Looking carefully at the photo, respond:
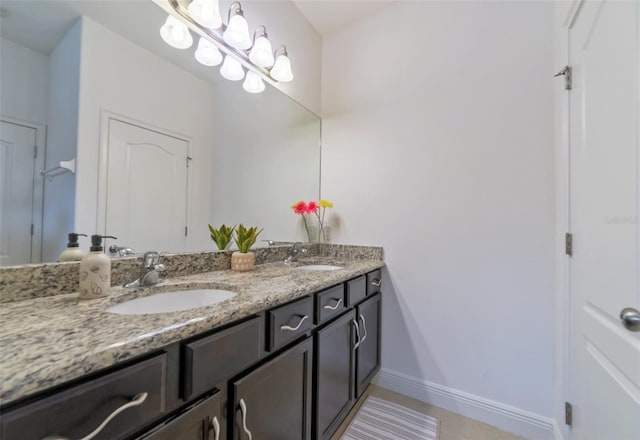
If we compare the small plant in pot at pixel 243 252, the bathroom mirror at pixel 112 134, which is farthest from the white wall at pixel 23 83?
the small plant in pot at pixel 243 252

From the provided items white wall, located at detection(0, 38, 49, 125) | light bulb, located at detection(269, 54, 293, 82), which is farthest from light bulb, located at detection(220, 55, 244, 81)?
white wall, located at detection(0, 38, 49, 125)

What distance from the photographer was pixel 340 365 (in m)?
1.28

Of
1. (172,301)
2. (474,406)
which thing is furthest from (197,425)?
(474,406)

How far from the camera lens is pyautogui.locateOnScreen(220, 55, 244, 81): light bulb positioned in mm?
1429

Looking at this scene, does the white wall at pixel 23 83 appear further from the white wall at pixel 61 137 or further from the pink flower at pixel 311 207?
the pink flower at pixel 311 207

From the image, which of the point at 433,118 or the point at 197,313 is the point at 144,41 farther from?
the point at 433,118

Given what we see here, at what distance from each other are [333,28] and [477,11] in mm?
1027

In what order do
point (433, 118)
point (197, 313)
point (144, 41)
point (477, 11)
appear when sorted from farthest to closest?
point (433, 118)
point (477, 11)
point (144, 41)
point (197, 313)

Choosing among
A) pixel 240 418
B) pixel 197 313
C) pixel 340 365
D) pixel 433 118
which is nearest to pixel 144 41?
pixel 197 313

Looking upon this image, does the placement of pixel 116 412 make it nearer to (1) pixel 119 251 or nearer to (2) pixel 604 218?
(1) pixel 119 251

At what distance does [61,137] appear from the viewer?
34.0 inches

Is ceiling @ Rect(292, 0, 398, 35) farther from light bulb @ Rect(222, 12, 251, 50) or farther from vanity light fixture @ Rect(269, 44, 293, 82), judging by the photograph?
light bulb @ Rect(222, 12, 251, 50)

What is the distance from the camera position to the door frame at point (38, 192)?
0.81 m

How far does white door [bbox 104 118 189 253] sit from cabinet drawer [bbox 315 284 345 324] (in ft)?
2.23
